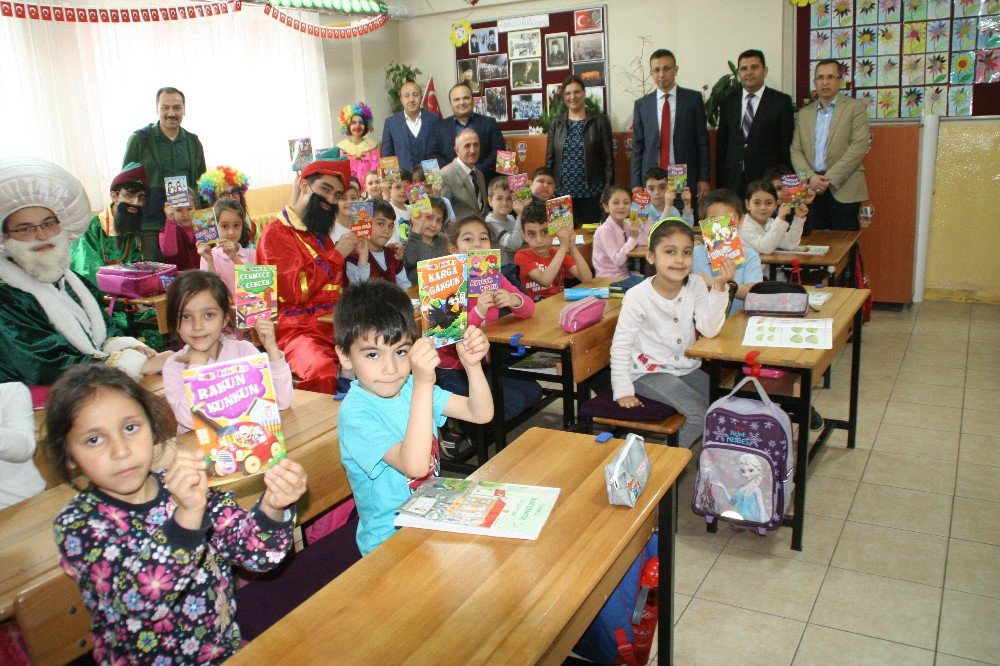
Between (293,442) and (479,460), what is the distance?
1.39 metres

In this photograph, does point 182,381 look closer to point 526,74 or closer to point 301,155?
point 301,155

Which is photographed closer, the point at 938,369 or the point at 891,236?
the point at 938,369

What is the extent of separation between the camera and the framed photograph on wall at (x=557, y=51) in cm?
794

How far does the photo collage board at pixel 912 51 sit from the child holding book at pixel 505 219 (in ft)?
9.78

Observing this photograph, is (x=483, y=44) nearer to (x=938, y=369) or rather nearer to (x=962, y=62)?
(x=962, y=62)

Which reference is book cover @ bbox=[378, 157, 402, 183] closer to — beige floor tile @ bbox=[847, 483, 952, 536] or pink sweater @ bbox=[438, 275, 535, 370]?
pink sweater @ bbox=[438, 275, 535, 370]

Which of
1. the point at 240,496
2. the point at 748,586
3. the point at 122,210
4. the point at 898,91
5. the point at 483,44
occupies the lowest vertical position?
the point at 748,586

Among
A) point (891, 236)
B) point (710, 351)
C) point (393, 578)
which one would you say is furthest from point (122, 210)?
point (891, 236)

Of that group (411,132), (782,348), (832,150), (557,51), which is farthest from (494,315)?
(557,51)

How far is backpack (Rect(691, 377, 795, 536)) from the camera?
9.34 feet

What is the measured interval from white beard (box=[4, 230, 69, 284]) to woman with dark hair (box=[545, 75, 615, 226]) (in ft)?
15.4

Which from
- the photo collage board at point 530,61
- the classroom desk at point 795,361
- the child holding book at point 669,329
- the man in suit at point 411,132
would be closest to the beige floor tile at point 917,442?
the classroom desk at point 795,361

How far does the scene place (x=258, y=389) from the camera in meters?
1.52

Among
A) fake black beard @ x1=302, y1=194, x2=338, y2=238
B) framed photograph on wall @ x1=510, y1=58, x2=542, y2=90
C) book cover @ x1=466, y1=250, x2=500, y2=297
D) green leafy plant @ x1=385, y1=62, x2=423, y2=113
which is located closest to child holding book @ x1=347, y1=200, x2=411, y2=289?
fake black beard @ x1=302, y1=194, x2=338, y2=238
